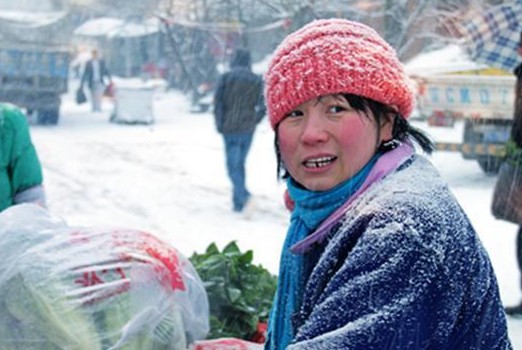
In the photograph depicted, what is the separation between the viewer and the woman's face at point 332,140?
1343mm

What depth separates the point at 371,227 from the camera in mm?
1170

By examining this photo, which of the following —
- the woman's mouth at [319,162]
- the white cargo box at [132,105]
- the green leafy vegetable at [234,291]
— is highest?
the woman's mouth at [319,162]

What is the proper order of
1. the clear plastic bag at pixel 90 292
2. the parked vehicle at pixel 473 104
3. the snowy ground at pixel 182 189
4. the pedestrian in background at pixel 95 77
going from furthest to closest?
the pedestrian in background at pixel 95 77, the parked vehicle at pixel 473 104, the snowy ground at pixel 182 189, the clear plastic bag at pixel 90 292

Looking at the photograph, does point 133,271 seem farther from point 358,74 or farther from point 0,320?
point 358,74

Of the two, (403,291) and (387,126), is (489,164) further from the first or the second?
(403,291)

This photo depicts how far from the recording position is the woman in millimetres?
Answer: 1117

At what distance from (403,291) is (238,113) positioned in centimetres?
743

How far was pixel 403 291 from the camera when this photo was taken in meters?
1.11

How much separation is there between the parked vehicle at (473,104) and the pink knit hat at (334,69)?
8.97 meters

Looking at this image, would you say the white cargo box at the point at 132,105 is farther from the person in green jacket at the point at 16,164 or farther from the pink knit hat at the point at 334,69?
the pink knit hat at the point at 334,69

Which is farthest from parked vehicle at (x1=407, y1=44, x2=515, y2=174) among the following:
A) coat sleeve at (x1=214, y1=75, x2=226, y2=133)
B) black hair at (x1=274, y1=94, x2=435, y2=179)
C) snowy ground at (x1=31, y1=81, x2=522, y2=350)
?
black hair at (x1=274, y1=94, x2=435, y2=179)

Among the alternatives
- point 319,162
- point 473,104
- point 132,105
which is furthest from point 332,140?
point 132,105

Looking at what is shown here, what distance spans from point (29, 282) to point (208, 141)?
13080 millimetres

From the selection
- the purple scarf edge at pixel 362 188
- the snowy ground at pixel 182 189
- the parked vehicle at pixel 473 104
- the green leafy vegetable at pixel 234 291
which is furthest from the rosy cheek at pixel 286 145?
the parked vehicle at pixel 473 104
